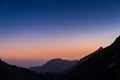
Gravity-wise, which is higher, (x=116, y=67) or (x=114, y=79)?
(x=116, y=67)

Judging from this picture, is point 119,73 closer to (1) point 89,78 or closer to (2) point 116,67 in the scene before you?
(2) point 116,67

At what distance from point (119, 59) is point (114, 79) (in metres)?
26.1

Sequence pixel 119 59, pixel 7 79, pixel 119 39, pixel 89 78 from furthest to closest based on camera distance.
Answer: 1. pixel 7 79
2. pixel 119 39
3. pixel 89 78
4. pixel 119 59

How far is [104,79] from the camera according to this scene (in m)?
100

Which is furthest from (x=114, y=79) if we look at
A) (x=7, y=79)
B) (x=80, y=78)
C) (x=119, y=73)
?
(x=7, y=79)

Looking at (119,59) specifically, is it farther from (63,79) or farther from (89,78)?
(63,79)

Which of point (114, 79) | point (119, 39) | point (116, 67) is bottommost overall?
point (114, 79)

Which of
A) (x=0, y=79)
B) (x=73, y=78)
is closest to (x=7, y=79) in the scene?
(x=0, y=79)

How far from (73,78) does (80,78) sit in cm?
1007

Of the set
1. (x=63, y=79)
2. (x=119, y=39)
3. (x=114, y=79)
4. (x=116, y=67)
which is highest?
(x=119, y=39)

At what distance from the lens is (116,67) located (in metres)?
104

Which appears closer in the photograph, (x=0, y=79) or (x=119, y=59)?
(x=119, y=59)

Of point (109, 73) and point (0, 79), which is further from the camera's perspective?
point (0, 79)

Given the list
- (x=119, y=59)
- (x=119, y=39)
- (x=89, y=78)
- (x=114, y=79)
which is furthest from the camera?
(x=119, y=39)
